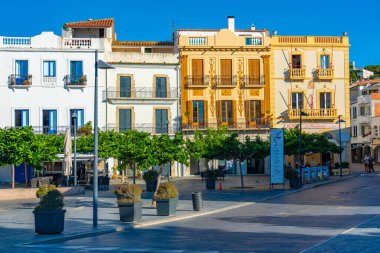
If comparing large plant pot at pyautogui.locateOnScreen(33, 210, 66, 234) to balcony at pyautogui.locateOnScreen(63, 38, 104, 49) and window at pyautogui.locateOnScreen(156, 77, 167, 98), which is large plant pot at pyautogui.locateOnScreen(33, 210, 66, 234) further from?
window at pyautogui.locateOnScreen(156, 77, 167, 98)

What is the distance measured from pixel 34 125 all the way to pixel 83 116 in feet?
13.5

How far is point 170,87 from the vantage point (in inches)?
2172

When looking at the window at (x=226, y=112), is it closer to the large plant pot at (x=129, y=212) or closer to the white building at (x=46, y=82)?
the white building at (x=46, y=82)

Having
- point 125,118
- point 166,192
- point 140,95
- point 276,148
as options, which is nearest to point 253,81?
point 140,95

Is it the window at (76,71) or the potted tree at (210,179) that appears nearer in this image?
the potted tree at (210,179)

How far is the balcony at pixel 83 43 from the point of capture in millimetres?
52969

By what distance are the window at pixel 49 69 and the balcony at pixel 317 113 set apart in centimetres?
2109

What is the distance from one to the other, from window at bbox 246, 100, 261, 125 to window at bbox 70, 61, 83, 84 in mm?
15033

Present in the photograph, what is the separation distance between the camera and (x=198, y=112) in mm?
55688

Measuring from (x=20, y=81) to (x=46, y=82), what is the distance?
2.11 m

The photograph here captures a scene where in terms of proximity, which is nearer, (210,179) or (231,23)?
(210,179)

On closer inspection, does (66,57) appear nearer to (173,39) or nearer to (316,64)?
(173,39)

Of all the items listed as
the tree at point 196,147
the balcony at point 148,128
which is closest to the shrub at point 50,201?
the tree at point 196,147

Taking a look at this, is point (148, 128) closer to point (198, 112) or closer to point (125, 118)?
point (125, 118)
